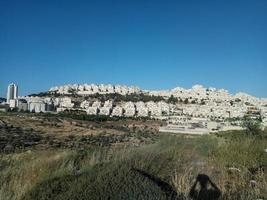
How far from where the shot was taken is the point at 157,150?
7.33 meters

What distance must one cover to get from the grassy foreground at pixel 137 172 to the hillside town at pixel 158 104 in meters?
53.0

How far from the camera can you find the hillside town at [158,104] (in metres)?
94.6

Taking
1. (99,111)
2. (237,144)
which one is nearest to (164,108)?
(99,111)

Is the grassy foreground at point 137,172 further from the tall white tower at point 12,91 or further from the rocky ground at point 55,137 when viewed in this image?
the tall white tower at point 12,91

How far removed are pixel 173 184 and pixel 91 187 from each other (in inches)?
77.1

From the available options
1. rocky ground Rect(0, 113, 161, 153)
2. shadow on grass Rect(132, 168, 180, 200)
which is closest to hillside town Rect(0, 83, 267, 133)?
rocky ground Rect(0, 113, 161, 153)

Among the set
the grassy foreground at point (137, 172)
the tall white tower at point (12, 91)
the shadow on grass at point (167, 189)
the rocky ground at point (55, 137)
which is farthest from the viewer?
the tall white tower at point (12, 91)

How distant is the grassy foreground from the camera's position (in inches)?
158

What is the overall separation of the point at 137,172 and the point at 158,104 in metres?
109

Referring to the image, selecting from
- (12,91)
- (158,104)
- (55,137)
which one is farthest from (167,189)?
(12,91)

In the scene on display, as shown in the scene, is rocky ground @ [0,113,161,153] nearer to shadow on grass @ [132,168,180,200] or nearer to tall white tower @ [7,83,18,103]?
shadow on grass @ [132,168,180,200]

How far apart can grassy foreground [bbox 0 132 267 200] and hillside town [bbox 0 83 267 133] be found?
53.0 m

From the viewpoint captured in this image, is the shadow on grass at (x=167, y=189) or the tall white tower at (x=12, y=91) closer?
the shadow on grass at (x=167, y=189)

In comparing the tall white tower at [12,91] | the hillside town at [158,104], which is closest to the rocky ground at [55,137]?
the hillside town at [158,104]
